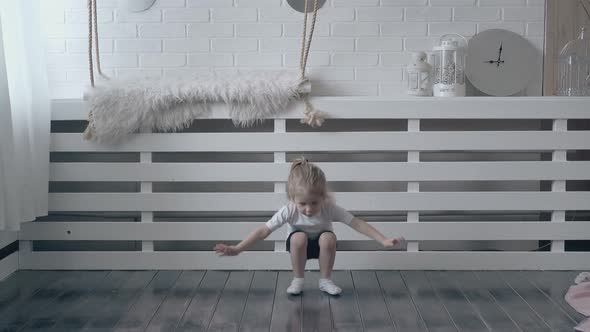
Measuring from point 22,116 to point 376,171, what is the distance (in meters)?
1.35

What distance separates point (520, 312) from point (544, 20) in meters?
1.38

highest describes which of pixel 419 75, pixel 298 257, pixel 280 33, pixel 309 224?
pixel 280 33

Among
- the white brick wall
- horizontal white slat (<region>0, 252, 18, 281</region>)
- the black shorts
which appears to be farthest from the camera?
the white brick wall

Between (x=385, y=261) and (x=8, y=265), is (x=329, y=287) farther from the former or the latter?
(x=8, y=265)

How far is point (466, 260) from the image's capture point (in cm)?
276

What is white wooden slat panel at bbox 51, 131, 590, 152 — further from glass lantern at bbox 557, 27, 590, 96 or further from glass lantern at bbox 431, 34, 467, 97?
glass lantern at bbox 557, 27, 590, 96

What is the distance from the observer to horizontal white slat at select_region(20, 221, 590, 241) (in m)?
2.74

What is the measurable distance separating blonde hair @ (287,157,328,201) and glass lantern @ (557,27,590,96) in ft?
4.12

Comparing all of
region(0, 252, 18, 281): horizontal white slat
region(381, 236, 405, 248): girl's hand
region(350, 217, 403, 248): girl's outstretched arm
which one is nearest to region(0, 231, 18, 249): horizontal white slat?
region(0, 252, 18, 281): horizontal white slat

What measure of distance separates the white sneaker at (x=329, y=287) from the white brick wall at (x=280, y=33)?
0.89 metres

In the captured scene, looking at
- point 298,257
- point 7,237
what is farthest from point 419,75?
point 7,237

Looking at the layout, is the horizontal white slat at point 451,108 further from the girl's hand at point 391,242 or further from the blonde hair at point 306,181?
the girl's hand at point 391,242

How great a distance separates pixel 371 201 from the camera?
273 cm

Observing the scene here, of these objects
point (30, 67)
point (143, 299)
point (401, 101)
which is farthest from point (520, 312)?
point (30, 67)
